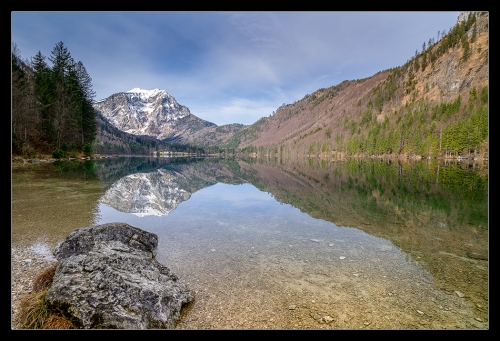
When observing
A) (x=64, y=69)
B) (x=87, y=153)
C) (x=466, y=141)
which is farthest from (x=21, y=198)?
(x=466, y=141)

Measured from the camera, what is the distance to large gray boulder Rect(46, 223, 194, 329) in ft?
13.9

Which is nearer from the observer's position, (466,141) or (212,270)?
(212,270)

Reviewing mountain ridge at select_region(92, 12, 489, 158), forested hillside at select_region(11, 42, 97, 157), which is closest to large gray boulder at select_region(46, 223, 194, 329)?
forested hillside at select_region(11, 42, 97, 157)

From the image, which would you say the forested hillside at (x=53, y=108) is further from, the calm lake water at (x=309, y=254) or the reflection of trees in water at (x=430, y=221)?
the reflection of trees in water at (x=430, y=221)

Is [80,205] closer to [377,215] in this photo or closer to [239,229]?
[239,229]

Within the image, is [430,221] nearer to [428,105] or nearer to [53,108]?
[53,108]

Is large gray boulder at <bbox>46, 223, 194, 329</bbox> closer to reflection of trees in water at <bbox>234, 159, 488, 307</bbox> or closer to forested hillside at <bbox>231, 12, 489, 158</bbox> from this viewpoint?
reflection of trees in water at <bbox>234, 159, 488, 307</bbox>

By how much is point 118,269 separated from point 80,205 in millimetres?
11859

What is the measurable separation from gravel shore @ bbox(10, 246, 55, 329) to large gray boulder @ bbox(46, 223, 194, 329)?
0.97 metres

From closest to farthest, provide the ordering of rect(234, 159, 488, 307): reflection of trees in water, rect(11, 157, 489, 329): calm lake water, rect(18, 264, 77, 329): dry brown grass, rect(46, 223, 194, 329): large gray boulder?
rect(18, 264, 77, 329): dry brown grass → rect(46, 223, 194, 329): large gray boulder → rect(11, 157, 489, 329): calm lake water → rect(234, 159, 488, 307): reflection of trees in water

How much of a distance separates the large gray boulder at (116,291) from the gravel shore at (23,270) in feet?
3.17

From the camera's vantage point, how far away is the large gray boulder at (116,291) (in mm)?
4242

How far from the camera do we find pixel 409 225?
488 inches
